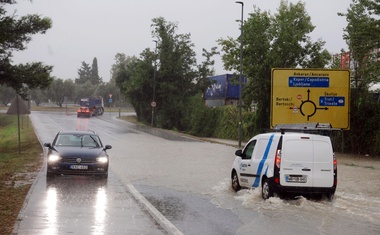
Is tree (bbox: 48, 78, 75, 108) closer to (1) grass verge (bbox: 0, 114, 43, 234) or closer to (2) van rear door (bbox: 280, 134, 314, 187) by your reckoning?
(1) grass verge (bbox: 0, 114, 43, 234)

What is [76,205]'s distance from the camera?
1238cm

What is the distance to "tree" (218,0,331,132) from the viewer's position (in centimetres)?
3950

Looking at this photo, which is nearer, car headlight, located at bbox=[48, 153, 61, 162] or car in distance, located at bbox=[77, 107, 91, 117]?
car headlight, located at bbox=[48, 153, 61, 162]

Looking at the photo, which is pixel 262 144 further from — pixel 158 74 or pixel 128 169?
pixel 158 74

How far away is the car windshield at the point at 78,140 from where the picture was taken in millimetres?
19125

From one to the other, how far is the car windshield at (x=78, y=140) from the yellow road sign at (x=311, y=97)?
14.3 metres

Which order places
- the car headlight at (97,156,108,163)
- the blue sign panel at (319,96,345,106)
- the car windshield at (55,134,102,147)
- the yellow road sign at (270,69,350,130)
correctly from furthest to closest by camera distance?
the blue sign panel at (319,96,345,106), the yellow road sign at (270,69,350,130), the car windshield at (55,134,102,147), the car headlight at (97,156,108,163)

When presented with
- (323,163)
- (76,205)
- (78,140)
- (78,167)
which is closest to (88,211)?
(76,205)

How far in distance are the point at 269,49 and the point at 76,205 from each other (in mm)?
29282

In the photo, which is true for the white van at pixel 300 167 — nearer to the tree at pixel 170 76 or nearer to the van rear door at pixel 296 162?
the van rear door at pixel 296 162

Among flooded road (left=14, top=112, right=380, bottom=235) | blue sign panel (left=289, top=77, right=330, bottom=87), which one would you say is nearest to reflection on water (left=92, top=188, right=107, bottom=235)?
flooded road (left=14, top=112, right=380, bottom=235)

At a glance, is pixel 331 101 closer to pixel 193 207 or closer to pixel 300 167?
pixel 300 167

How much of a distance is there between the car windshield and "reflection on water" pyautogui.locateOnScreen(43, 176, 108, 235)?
4.10 feet

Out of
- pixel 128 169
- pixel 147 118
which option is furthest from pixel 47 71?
pixel 147 118
